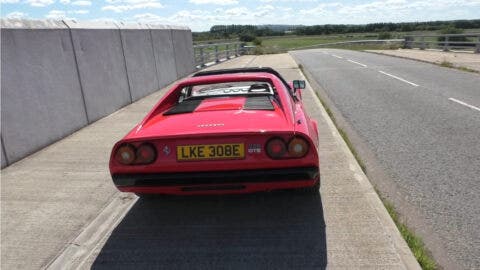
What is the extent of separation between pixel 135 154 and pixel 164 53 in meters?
11.3

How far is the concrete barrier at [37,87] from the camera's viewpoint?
5.50m

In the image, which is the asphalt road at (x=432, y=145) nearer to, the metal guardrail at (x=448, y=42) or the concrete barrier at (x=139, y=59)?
the concrete barrier at (x=139, y=59)

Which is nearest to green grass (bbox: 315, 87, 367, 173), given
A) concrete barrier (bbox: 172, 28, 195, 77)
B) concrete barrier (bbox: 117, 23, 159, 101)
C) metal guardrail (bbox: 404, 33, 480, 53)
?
concrete barrier (bbox: 117, 23, 159, 101)

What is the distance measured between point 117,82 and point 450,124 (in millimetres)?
7028

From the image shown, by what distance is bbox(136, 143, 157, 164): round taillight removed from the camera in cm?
319

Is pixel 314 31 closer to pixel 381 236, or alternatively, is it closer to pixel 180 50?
pixel 180 50

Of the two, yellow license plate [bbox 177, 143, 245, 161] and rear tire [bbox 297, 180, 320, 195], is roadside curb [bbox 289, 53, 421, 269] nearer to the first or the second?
rear tire [bbox 297, 180, 320, 195]

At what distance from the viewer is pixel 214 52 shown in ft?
74.5

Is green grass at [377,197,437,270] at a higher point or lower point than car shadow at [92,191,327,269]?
lower

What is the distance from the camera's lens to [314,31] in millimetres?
125625

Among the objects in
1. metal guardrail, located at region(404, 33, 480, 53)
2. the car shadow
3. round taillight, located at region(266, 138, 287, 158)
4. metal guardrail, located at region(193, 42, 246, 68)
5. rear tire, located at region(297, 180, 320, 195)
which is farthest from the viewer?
metal guardrail, located at region(404, 33, 480, 53)

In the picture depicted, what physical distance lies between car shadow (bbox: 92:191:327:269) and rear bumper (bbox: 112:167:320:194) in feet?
1.37

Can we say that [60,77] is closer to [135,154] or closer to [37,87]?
[37,87]

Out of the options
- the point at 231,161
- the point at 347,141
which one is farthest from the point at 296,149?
the point at 347,141
